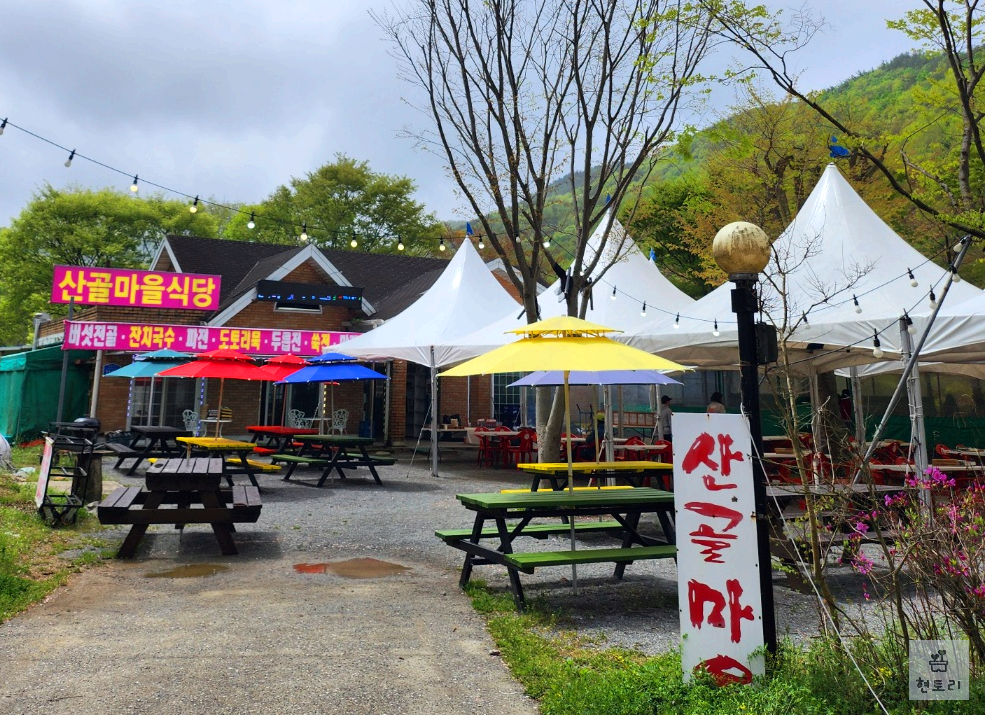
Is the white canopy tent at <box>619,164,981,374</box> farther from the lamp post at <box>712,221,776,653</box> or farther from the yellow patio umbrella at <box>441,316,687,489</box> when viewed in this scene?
the lamp post at <box>712,221,776,653</box>

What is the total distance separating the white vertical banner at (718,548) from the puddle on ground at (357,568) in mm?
3330

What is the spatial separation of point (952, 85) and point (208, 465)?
25.3 ft

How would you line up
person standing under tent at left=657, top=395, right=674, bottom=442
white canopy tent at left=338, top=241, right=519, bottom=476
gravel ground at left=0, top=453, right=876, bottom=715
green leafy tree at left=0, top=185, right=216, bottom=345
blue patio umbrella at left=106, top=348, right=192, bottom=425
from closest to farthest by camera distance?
gravel ground at left=0, top=453, right=876, bottom=715 < white canopy tent at left=338, top=241, right=519, bottom=476 < person standing under tent at left=657, top=395, right=674, bottom=442 < blue patio umbrella at left=106, top=348, right=192, bottom=425 < green leafy tree at left=0, top=185, right=216, bottom=345

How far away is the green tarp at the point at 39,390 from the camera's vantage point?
1795 cm

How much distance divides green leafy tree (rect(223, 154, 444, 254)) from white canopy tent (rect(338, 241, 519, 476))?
843 inches

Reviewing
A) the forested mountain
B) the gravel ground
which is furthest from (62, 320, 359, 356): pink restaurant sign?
the gravel ground

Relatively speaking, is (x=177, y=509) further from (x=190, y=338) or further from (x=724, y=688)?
(x=190, y=338)

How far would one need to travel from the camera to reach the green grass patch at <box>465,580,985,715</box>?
284 cm

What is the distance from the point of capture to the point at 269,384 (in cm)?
2055

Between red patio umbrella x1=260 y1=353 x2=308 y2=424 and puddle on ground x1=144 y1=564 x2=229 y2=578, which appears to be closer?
puddle on ground x1=144 y1=564 x2=229 y2=578

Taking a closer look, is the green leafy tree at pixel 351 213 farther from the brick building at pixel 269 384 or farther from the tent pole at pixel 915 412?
the tent pole at pixel 915 412

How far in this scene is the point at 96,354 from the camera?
62.5 ft

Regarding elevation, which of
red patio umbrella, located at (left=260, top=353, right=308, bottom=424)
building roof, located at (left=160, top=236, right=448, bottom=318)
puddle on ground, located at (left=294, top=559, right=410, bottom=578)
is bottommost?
puddle on ground, located at (left=294, top=559, right=410, bottom=578)

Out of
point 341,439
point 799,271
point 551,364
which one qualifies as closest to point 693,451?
point 551,364
